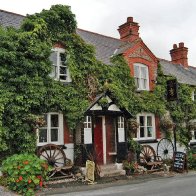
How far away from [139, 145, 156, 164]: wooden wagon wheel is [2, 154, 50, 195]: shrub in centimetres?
843

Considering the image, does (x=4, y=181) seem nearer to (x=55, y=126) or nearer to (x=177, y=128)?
(x=55, y=126)

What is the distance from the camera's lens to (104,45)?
22.3 meters

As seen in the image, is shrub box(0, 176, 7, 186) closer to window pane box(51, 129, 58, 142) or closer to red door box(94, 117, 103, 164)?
window pane box(51, 129, 58, 142)

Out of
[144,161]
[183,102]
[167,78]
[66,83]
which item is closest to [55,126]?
[66,83]

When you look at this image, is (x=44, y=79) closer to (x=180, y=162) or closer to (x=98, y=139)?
(x=98, y=139)

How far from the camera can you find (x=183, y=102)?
24.2 meters

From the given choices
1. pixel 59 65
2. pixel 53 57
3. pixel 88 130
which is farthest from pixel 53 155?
pixel 53 57

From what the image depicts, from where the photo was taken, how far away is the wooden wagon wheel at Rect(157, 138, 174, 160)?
21141 mm

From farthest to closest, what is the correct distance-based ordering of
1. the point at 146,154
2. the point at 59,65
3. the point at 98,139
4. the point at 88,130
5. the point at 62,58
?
the point at 146,154, the point at 98,139, the point at 62,58, the point at 59,65, the point at 88,130

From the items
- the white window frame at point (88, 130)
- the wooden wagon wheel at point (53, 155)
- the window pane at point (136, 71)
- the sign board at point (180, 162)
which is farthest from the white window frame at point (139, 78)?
the wooden wagon wheel at point (53, 155)

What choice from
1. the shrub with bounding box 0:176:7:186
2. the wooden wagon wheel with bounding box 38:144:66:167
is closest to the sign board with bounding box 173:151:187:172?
the wooden wagon wheel with bounding box 38:144:66:167

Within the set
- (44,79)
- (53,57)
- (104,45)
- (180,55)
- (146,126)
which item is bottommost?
(146,126)

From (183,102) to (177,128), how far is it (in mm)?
2364

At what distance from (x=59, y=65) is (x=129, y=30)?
995cm
